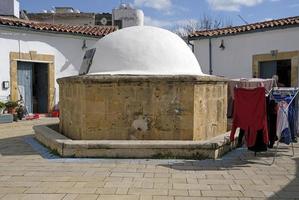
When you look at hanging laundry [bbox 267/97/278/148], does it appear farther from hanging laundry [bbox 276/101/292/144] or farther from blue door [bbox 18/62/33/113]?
blue door [bbox 18/62/33/113]

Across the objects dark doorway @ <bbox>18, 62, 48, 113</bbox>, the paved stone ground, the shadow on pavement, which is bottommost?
the paved stone ground

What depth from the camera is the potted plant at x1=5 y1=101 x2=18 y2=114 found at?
1399 cm

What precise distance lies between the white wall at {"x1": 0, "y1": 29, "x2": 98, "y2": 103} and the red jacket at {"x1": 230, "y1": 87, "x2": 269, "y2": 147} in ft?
32.5

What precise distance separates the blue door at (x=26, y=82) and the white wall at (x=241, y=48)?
24.4ft

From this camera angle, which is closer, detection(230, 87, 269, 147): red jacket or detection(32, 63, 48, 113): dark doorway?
detection(230, 87, 269, 147): red jacket

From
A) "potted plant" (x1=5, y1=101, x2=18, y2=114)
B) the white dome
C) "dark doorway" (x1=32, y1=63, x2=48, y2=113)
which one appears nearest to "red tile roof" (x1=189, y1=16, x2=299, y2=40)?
the white dome

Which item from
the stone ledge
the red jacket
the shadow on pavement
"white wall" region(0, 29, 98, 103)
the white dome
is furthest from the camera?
"white wall" region(0, 29, 98, 103)

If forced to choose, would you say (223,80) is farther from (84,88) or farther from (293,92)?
(84,88)

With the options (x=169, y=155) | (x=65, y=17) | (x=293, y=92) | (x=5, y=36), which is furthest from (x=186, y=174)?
(x=65, y=17)

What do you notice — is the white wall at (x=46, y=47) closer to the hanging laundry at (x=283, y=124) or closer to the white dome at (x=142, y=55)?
the white dome at (x=142, y=55)

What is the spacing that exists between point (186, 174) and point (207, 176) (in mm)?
352

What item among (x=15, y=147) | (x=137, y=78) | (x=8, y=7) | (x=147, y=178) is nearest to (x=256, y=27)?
(x=137, y=78)

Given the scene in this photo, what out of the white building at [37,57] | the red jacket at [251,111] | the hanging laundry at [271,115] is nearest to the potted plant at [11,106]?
the white building at [37,57]

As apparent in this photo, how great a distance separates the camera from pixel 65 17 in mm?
29734
